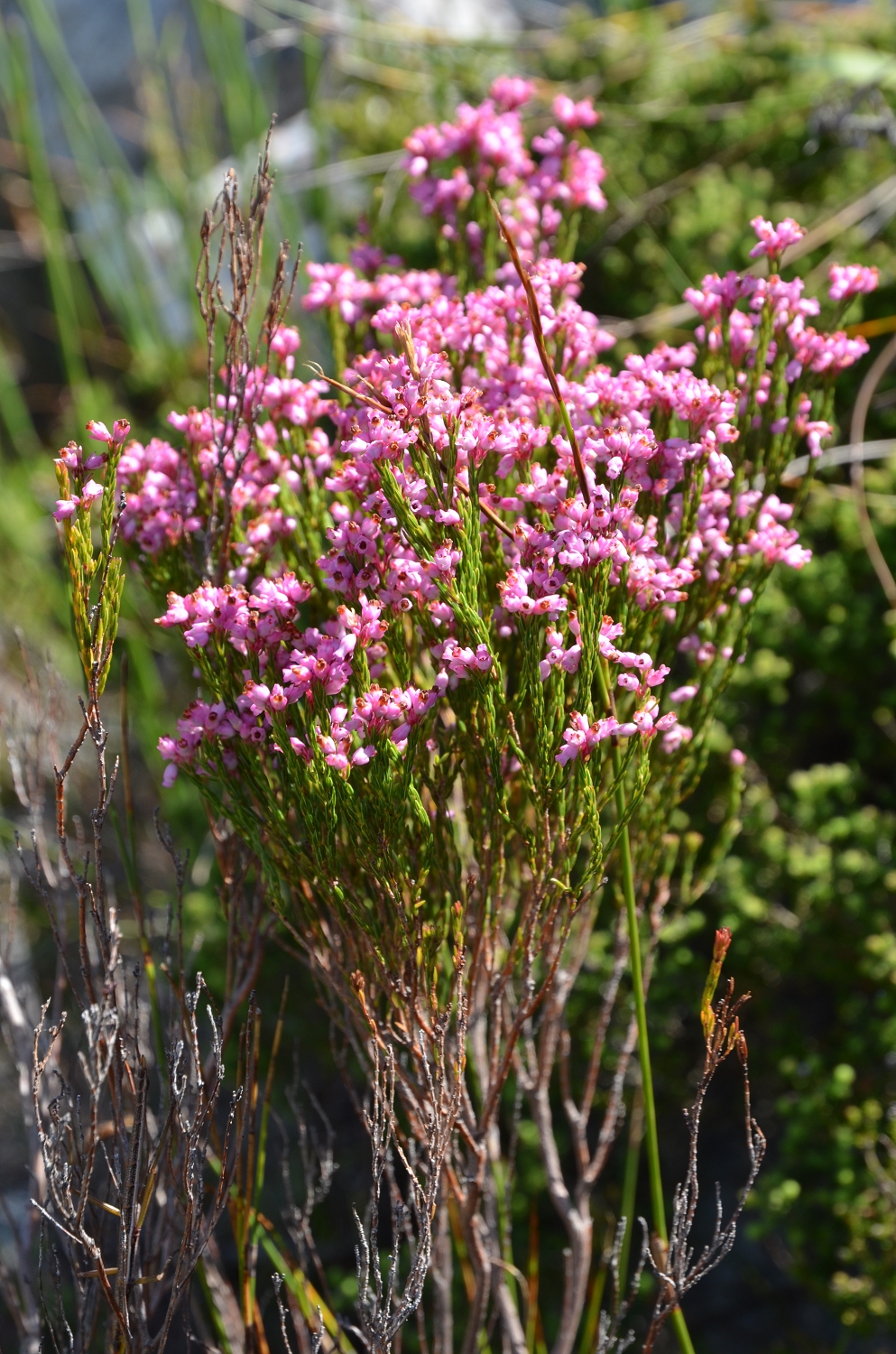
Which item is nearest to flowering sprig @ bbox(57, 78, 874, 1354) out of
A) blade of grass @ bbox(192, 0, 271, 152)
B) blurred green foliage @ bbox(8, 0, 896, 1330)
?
blurred green foliage @ bbox(8, 0, 896, 1330)

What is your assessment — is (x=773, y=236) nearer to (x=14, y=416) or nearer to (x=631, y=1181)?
(x=631, y=1181)

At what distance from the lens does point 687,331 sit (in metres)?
2.88

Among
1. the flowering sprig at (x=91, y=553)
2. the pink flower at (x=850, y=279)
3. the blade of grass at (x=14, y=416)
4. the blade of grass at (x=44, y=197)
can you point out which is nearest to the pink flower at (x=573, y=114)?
the pink flower at (x=850, y=279)

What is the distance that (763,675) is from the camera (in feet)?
8.05

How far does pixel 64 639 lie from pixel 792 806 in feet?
9.05

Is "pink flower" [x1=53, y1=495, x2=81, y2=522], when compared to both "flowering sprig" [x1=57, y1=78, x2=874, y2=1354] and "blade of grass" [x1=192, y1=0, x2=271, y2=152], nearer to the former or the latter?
"flowering sprig" [x1=57, y1=78, x2=874, y2=1354]

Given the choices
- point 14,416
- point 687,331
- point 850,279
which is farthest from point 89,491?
point 14,416

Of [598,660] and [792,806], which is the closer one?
[598,660]

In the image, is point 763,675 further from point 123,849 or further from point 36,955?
point 36,955

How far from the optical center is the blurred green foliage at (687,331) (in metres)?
2.12

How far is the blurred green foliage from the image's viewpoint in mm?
2121

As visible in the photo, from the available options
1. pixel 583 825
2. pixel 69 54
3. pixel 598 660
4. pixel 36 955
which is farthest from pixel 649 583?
pixel 69 54

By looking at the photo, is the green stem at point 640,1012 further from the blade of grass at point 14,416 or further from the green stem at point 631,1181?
the blade of grass at point 14,416

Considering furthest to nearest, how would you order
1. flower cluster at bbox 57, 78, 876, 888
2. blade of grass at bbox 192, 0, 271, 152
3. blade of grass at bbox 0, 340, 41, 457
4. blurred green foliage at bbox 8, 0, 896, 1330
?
blade of grass at bbox 0, 340, 41, 457, blade of grass at bbox 192, 0, 271, 152, blurred green foliage at bbox 8, 0, 896, 1330, flower cluster at bbox 57, 78, 876, 888
